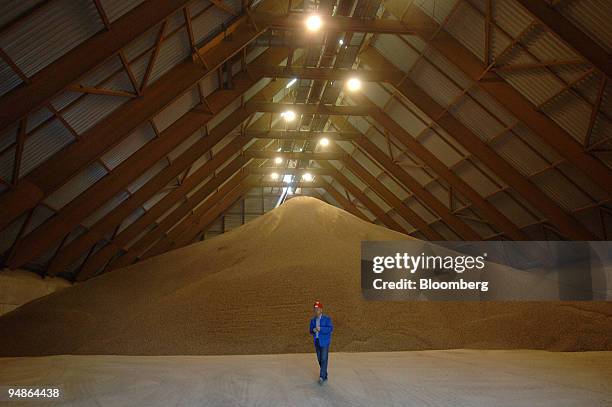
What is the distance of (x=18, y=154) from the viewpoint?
1297cm

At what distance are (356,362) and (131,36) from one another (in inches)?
355

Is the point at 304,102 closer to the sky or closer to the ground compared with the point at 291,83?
closer to the ground

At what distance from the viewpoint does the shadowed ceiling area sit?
12.0 metres

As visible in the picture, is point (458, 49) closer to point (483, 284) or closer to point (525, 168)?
point (525, 168)

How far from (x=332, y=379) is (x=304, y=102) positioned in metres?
19.3

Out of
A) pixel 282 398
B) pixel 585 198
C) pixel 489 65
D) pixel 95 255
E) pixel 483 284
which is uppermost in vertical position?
pixel 489 65

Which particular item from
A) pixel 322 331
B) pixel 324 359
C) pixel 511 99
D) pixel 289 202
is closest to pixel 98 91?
pixel 322 331

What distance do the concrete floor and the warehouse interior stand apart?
6cm

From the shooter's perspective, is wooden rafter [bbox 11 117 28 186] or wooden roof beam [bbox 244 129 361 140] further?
wooden roof beam [bbox 244 129 361 140]

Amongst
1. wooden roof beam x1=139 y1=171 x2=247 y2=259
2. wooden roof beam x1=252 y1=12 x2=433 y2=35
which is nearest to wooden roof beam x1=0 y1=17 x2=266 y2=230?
wooden roof beam x1=252 y1=12 x2=433 y2=35

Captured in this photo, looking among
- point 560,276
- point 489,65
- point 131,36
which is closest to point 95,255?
point 131,36

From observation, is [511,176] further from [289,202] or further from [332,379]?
[332,379]

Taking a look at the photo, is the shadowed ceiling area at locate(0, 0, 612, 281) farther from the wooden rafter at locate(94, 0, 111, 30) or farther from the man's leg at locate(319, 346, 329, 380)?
the man's leg at locate(319, 346, 329, 380)

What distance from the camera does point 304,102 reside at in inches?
1015
